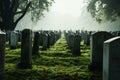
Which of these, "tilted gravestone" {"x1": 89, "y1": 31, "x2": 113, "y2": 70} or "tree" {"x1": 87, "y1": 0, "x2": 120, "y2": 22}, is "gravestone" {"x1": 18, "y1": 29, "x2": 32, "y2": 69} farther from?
"tree" {"x1": 87, "y1": 0, "x2": 120, "y2": 22}

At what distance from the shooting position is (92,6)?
5381 cm

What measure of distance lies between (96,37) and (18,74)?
3.45 m

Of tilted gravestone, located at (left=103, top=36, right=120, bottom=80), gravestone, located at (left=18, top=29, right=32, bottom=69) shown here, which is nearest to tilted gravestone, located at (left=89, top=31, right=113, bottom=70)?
gravestone, located at (left=18, top=29, right=32, bottom=69)

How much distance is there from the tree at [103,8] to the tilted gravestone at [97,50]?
40645 mm

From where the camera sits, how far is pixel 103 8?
53.8 m

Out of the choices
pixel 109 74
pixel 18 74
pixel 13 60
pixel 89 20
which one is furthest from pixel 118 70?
pixel 89 20

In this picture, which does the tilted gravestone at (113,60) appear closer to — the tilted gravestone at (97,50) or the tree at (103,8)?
the tilted gravestone at (97,50)

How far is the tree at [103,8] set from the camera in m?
51.6

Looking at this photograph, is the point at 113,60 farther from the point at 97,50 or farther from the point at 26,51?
the point at 26,51

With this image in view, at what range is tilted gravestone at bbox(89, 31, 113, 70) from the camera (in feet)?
36.6

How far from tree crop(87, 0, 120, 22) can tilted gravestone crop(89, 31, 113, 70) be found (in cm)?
4065

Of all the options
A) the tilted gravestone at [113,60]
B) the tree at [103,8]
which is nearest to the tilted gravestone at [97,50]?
the tilted gravestone at [113,60]

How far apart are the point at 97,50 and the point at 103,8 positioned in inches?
1712

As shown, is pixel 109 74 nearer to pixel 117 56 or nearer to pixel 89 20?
pixel 117 56
